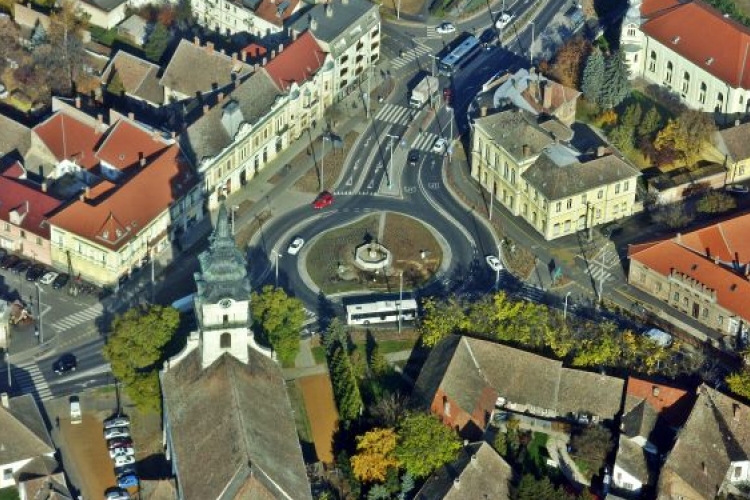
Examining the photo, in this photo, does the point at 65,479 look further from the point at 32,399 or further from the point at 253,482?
the point at 253,482

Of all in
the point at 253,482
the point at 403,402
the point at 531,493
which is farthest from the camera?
the point at 403,402

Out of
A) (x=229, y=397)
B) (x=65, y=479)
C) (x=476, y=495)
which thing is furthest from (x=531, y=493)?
(x=65, y=479)

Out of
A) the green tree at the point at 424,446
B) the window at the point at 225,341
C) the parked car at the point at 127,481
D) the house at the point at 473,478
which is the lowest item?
the parked car at the point at 127,481

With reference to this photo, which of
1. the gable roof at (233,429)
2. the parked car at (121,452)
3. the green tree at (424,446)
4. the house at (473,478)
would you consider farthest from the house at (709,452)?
the parked car at (121,452)

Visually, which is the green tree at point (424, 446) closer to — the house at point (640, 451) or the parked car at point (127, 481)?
the house at point (640, 451)

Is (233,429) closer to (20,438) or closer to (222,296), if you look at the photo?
(222,296)
